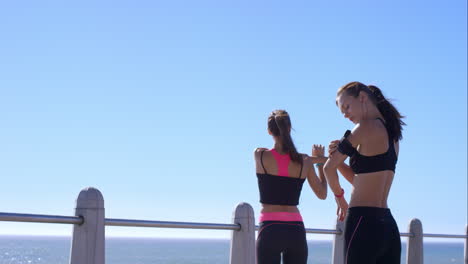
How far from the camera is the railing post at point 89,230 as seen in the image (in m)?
5.57

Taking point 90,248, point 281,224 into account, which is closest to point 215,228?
point 281,224

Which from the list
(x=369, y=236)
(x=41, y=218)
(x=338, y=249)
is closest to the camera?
(x=369, y=236)

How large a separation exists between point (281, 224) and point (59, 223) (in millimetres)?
1900

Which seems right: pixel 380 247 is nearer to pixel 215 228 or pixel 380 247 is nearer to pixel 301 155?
pixel 301 155

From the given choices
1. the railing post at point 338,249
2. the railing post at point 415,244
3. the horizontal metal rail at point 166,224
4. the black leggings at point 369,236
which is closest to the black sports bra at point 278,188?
the horizontal metal rail at point 166,224

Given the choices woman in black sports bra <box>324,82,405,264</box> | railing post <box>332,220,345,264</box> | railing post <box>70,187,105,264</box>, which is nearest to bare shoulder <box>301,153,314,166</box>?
woman in black sports bra <box>324,82,405,264</box>

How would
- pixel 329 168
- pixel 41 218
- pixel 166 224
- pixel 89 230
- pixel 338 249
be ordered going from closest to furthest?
pixel 329 168 < pixel 41 218 < pixel 89 230 < pixel 166 224 < pixel 338 249

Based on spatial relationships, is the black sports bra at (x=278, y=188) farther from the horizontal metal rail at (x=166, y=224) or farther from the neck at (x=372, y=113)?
the neck at (x=372, y=113)

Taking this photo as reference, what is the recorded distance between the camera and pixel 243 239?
7316 millimetres

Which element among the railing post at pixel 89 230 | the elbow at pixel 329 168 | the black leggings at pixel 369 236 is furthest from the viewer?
the railing post at pixel 89 230

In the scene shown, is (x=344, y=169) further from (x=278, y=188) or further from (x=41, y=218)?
(x=41, y=218)

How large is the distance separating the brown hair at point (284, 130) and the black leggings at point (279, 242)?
0.59m

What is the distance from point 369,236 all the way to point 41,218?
2.38m

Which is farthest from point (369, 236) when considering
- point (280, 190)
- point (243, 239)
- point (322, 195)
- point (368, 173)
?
point (243, 239)
